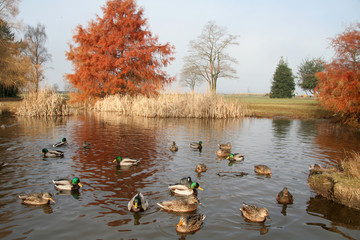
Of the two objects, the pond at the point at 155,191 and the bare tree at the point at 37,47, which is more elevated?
the bare tree at the point at 37,47

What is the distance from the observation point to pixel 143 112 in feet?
97.1

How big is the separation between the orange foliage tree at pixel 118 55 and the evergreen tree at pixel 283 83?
34.4m

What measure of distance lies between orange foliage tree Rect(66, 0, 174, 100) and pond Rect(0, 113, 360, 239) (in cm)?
2100

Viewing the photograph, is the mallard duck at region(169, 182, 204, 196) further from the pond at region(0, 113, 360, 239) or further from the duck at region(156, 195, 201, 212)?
the duck at region(156, 195, 201, 212)

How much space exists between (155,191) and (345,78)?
2168 cm

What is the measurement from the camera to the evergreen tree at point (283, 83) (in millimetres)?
64312

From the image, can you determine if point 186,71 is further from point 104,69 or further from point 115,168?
point 115,168

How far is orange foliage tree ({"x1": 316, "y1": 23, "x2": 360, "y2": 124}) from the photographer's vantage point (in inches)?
944

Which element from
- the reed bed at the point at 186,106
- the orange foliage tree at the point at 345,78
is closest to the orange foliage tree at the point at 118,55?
the reed bed at the point at 186,106

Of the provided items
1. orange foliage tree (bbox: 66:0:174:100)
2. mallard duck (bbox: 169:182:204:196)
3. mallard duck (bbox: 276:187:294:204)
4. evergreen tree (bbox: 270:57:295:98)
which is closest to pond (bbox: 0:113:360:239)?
mallard duck (bbox: 276:187:294:204)

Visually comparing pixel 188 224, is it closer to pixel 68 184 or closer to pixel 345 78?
pixel 68 184

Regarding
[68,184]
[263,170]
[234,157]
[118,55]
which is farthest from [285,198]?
[118,55]

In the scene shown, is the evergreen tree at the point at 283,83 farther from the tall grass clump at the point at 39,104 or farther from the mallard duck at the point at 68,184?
the mallard duck at the point at 68,184

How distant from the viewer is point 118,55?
38156 mm
